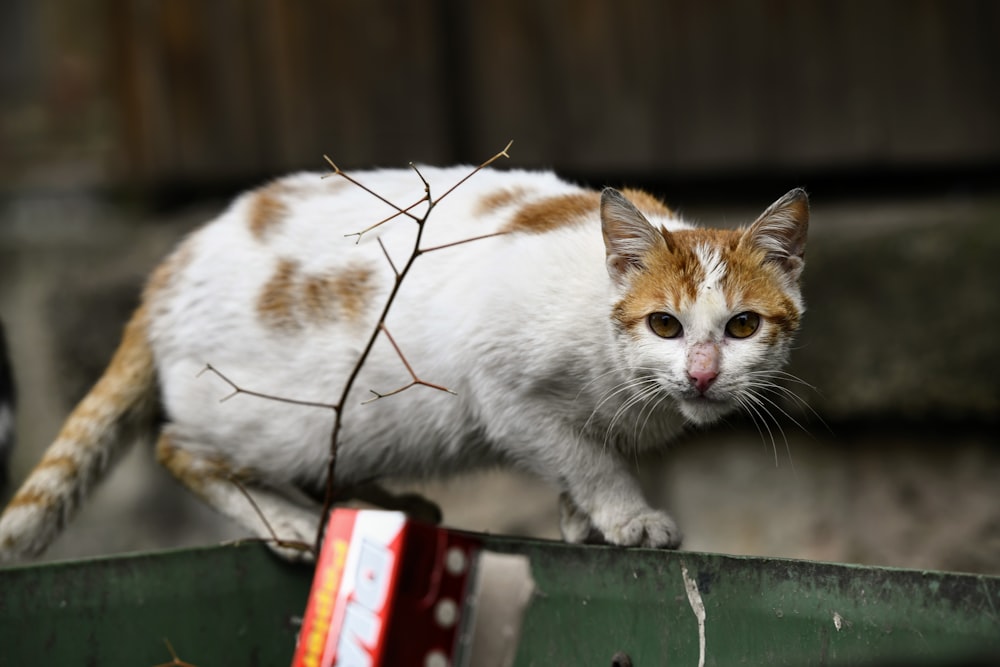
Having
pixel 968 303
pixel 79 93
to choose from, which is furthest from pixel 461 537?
pixel 79 93

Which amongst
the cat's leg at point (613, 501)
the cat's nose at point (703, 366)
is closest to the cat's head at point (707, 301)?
the cat's nose at point (703, 366)

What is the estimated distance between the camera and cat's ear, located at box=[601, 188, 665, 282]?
209 centimetres

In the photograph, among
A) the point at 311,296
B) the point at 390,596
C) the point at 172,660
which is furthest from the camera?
the point at 311,296

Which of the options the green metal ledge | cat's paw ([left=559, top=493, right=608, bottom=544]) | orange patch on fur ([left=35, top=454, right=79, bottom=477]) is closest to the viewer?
the green metal ledge

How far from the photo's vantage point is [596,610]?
210cm

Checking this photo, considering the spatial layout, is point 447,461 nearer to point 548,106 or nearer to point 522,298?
point 522,298

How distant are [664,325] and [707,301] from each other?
94 millimetres

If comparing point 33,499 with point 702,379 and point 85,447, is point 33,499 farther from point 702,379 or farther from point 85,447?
point 702,379

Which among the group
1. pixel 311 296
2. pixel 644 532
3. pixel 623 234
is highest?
pixel 623 234

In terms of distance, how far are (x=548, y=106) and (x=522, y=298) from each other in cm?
192

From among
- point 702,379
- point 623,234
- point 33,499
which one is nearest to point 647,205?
point 623,234

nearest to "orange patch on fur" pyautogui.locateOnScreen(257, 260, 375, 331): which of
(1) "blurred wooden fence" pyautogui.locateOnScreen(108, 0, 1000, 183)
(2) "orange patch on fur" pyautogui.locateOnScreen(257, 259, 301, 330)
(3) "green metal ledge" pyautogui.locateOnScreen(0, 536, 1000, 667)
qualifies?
(2) "orange patch on fur" pyautogui.locateOnScreen(257, 259, 301, 330)

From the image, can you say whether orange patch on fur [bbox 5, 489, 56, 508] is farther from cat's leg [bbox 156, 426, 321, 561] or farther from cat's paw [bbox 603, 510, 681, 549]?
cat's paw [bbox 603, 510, 681, 549]

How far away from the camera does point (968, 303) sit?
3.74 m
